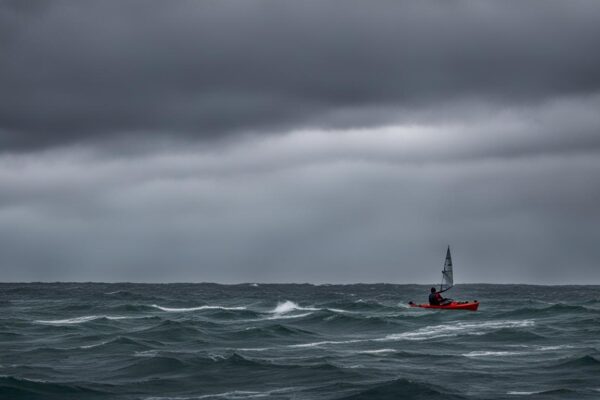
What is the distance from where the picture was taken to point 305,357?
161 ft

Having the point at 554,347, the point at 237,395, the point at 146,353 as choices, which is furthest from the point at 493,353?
the point at 146,353

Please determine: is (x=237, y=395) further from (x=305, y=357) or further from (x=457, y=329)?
(x=457, y=329)

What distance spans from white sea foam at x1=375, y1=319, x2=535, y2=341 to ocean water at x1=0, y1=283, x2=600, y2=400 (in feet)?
0.28

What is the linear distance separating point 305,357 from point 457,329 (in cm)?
2190

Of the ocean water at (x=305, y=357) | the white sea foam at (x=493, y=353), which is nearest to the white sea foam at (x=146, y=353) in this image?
the ocean water at (x=305, y=357)

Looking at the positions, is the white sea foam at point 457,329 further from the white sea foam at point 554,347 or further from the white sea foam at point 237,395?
the white sea foam at point 237,395

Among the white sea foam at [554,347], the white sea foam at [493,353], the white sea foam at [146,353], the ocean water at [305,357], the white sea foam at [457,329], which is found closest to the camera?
the ocean water at [305,357]

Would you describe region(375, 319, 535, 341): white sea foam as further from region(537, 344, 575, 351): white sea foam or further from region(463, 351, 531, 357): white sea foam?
region(463, 351, 531, 357): white sea foam

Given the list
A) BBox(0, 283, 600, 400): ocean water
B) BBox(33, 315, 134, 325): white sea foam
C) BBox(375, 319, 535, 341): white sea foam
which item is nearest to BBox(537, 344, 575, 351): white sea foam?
BBox(0, 283, 600, 400): ocean water

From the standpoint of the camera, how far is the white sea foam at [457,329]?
62.0 metres

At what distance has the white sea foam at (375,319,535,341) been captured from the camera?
204 ft

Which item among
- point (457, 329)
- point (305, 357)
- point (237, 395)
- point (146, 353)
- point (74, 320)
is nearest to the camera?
point (237, 395)

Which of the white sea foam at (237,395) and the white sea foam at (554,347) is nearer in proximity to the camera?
the white sea foam at (237,395)

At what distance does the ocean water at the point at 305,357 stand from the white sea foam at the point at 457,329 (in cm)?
9
